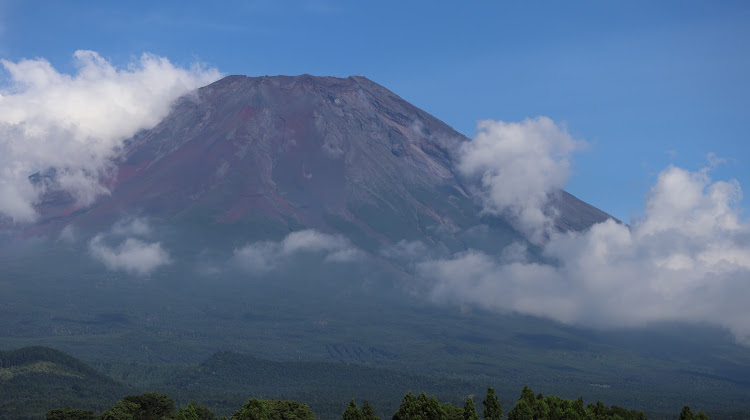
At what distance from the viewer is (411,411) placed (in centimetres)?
6681

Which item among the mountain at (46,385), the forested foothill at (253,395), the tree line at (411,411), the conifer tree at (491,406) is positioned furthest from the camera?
the mountain at (46,385)

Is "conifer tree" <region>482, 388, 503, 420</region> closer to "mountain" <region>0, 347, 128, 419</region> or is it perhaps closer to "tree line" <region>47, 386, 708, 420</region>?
"tree line" <region>47, 386, 708, 420</region>

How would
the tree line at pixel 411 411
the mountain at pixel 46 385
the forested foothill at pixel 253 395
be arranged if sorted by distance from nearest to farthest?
the tree line at pixel 411 411, the forested foothill at pixel 253 395, the mountain at pixel 46 385

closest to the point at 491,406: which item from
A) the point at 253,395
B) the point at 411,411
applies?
the point at 411,411

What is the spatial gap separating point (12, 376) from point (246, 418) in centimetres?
8207

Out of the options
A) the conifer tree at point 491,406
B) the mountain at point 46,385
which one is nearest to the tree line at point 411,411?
the conifer tree at point 491,406

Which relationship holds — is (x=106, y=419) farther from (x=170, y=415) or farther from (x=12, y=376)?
(x=12, y=376)

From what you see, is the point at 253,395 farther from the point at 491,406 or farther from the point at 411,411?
the point at 411,411

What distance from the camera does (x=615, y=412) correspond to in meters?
84.5

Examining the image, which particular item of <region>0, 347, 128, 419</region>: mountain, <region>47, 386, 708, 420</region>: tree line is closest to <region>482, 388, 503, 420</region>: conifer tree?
<region>47, 386, 708, 420</region>: tree line

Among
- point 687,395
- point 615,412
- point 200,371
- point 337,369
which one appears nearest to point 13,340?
point 200,371

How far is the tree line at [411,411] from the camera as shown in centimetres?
6750

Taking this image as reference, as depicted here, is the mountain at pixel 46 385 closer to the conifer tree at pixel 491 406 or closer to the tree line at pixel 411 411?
the tree line at pixel 411 411

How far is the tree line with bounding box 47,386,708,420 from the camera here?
6750 centimetres
